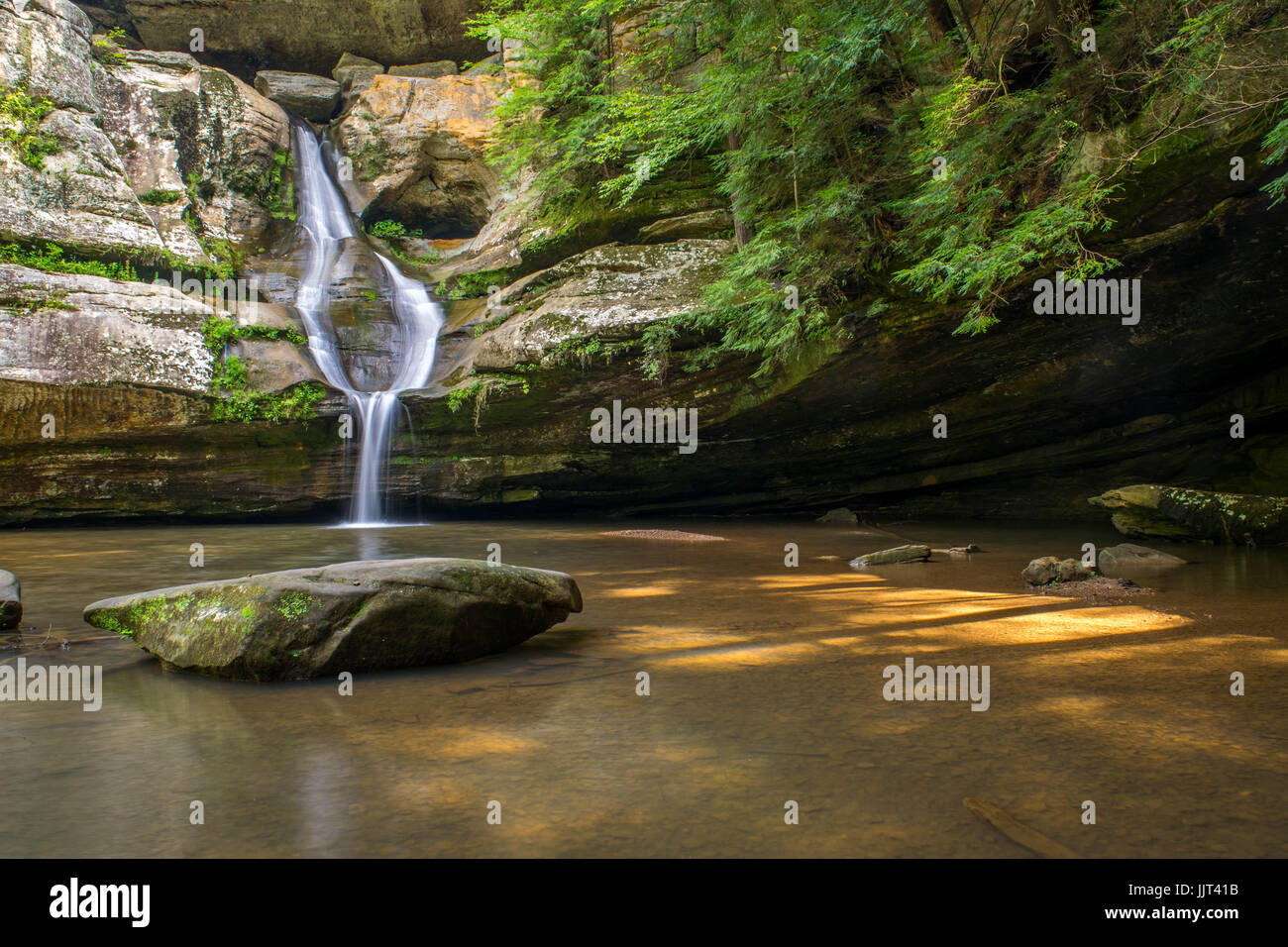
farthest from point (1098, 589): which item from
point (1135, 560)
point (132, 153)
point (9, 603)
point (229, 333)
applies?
point (132, 153)

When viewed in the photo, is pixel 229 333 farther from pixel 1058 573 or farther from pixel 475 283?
pixel 1058 573

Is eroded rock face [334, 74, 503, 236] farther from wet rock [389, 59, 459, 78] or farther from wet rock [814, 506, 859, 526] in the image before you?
wet rock [814, 506, 859, 526]

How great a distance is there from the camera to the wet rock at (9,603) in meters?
4.71

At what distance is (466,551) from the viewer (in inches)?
388

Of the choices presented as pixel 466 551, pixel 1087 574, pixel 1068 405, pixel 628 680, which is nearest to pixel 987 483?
pixel 1068 405

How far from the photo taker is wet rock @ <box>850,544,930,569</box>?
26.2 ft

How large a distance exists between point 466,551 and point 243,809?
300 inches

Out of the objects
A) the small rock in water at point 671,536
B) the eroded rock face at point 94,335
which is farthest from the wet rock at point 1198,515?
the eroded rock face at point 94,335

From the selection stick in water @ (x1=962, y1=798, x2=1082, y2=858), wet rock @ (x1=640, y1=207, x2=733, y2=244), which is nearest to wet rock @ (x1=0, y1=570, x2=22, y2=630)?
stick in water @ (x1=962, y1=798, x2=1082, y2=858)

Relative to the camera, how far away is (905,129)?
32.9ft

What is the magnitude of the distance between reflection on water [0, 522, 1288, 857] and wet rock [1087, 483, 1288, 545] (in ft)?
15.0

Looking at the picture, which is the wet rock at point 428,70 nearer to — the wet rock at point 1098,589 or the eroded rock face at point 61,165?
the eroded rock face at point 61,165

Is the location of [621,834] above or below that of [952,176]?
below
